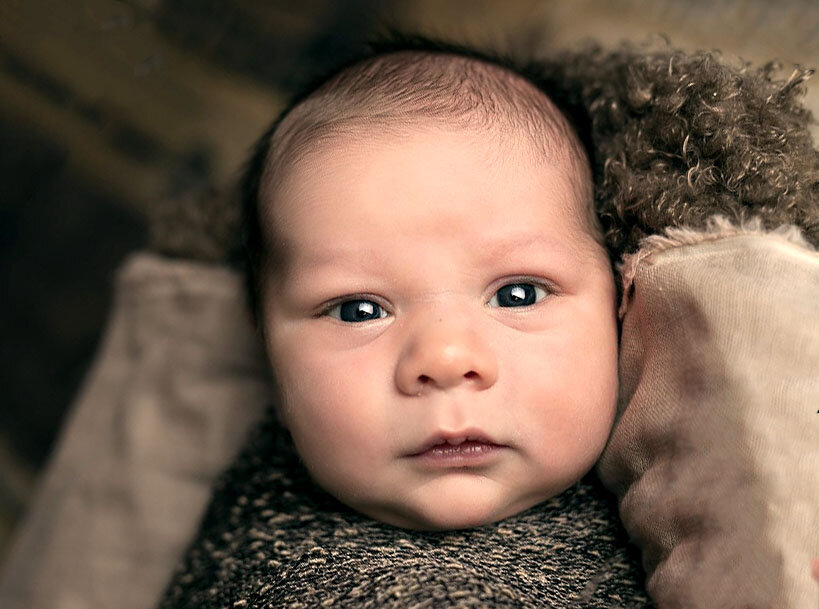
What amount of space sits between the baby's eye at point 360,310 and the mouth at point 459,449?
163 mm

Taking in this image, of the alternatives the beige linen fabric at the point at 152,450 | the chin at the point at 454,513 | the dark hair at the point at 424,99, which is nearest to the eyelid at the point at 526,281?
the dark hair at the point at 424,99

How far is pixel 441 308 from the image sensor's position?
97 cm

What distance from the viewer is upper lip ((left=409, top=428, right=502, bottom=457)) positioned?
3.04ft

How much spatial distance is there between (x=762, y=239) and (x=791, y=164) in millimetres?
131

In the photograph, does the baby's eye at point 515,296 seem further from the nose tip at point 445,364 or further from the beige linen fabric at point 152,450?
the beige linen fabric at point 152,450

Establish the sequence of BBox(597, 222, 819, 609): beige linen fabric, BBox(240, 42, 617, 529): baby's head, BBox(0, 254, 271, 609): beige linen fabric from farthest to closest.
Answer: BBox(0, 254, 271, 609): beige linen fabric → BBox(240, 42, 617, 529): baby's head → BBox(597, 222, 819, 609): beige linen fabric

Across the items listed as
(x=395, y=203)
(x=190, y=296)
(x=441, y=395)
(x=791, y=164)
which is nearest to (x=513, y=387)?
(x=441, y=395)

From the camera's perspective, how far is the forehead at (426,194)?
977 millimetres

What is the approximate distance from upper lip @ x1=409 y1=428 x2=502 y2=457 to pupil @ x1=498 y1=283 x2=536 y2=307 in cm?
16

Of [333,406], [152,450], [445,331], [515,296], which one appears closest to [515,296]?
[515,296]

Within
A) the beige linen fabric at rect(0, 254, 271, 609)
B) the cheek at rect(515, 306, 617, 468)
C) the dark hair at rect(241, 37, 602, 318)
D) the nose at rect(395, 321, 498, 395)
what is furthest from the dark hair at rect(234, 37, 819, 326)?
the beige linen fabric at rect(0, 254, 271, 609)

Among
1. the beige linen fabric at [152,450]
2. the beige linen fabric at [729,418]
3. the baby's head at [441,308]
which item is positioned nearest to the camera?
the beige linen fabric at [729,418]

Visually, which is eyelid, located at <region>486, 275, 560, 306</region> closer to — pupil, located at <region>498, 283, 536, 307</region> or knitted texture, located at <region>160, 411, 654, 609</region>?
pupil, located at <region>498, 283, 536, 307</region>

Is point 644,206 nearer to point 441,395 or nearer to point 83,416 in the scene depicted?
point 441,395
